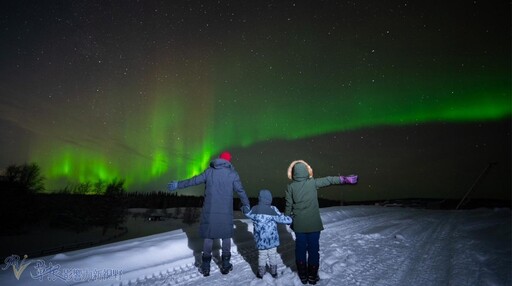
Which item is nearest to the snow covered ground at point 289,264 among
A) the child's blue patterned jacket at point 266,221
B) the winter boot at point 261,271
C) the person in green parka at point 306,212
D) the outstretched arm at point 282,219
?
the winter boot at point 261,271

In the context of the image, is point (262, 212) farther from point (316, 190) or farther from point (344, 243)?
point (344, 243)

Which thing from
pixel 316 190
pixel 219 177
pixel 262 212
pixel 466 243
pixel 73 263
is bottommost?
pixel 466 243

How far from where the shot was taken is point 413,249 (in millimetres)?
6805

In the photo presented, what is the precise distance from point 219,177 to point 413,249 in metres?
5.28

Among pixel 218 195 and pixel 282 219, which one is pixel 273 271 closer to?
pixel 282 219

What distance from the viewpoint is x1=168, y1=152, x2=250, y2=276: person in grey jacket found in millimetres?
4688

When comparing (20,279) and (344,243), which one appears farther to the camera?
(344,243)

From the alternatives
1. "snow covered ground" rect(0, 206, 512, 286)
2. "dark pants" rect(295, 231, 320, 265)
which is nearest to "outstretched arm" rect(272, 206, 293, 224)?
"dark pants" rect(295, 231, 320, 265)

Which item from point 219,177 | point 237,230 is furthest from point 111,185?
point 219,177

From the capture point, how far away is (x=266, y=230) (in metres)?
4.60

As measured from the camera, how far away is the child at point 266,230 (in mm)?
4531

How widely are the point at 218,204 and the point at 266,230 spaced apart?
0.92 meters

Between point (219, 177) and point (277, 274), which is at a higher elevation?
point (219, 177)

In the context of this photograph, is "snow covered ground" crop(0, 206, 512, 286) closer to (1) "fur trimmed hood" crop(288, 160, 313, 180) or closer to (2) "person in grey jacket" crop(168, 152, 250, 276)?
(2) "person in grey jacket" crop(168, 152, 250, 276)
